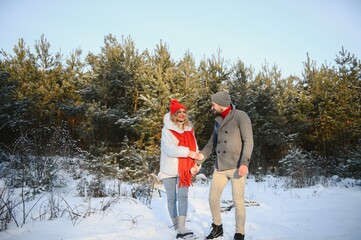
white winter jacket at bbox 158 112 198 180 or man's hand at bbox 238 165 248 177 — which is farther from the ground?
white winter jacket at bbox 158 112 198 180

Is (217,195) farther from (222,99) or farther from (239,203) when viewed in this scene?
(222,99)

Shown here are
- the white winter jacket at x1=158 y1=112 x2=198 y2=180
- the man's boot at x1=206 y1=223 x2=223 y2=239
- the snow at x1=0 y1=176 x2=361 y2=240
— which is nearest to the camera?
Answer: the man's boot at x1=206 y1=223 x2=223 y2=239

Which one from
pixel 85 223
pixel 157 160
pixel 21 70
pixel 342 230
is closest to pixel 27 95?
pixel 21 70

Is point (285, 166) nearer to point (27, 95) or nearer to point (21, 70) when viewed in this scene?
point (27, 95)

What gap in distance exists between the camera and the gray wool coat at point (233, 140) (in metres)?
3.46

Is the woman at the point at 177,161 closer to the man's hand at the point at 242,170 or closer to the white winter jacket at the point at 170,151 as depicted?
the white winter jacket at the point at 170,151

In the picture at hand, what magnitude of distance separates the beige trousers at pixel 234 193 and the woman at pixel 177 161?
1.31ft

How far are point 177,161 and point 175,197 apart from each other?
20.5 inches

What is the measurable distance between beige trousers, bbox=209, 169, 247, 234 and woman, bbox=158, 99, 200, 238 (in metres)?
0.40

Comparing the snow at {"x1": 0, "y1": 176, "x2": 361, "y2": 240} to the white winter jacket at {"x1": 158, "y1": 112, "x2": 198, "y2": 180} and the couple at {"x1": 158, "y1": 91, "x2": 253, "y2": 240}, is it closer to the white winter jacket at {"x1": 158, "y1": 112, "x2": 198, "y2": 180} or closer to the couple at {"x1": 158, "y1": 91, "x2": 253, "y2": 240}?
the couple at {"x1": 158, "y1": 91, "x2": 253, "y2": 240}

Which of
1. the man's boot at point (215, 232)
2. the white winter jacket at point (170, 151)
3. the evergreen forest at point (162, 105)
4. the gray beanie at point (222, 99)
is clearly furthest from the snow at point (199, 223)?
the evergreen forest at point (162, 105)

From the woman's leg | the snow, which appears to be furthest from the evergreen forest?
the woman's leg

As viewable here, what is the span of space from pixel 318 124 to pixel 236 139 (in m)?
13.2

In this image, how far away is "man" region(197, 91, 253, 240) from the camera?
337 cm
